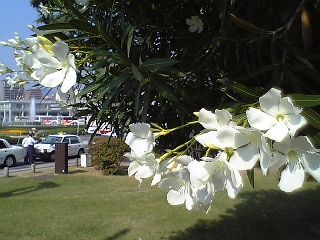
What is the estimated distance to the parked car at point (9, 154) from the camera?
17.7 meters

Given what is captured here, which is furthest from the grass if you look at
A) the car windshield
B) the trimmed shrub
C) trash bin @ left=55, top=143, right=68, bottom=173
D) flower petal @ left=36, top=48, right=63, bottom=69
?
the car windshield

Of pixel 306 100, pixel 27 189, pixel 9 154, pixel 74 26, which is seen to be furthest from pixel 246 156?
pixel 9 154

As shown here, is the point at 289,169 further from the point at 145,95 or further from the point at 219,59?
the point at 219,59

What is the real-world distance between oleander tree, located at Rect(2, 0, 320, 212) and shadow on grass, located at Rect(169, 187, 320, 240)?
3926 mm

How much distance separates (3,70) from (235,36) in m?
1.46

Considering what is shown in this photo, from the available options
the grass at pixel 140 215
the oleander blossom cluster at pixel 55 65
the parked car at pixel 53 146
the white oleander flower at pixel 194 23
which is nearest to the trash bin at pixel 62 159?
the grass at pixel 140 215

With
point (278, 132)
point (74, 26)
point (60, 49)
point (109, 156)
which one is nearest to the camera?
point (278, 132)

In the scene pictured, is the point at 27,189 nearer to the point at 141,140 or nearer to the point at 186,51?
the point at 186,51

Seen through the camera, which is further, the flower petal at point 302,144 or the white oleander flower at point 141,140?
the white oleander flower at point 141,140

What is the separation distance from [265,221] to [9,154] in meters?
13.6

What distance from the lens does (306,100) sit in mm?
1199

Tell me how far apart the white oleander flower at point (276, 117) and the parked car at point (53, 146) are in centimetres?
1969

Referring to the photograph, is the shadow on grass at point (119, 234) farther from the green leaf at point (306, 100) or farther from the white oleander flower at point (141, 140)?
the green leaf at point (306, 100)

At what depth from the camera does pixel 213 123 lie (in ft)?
3.83
